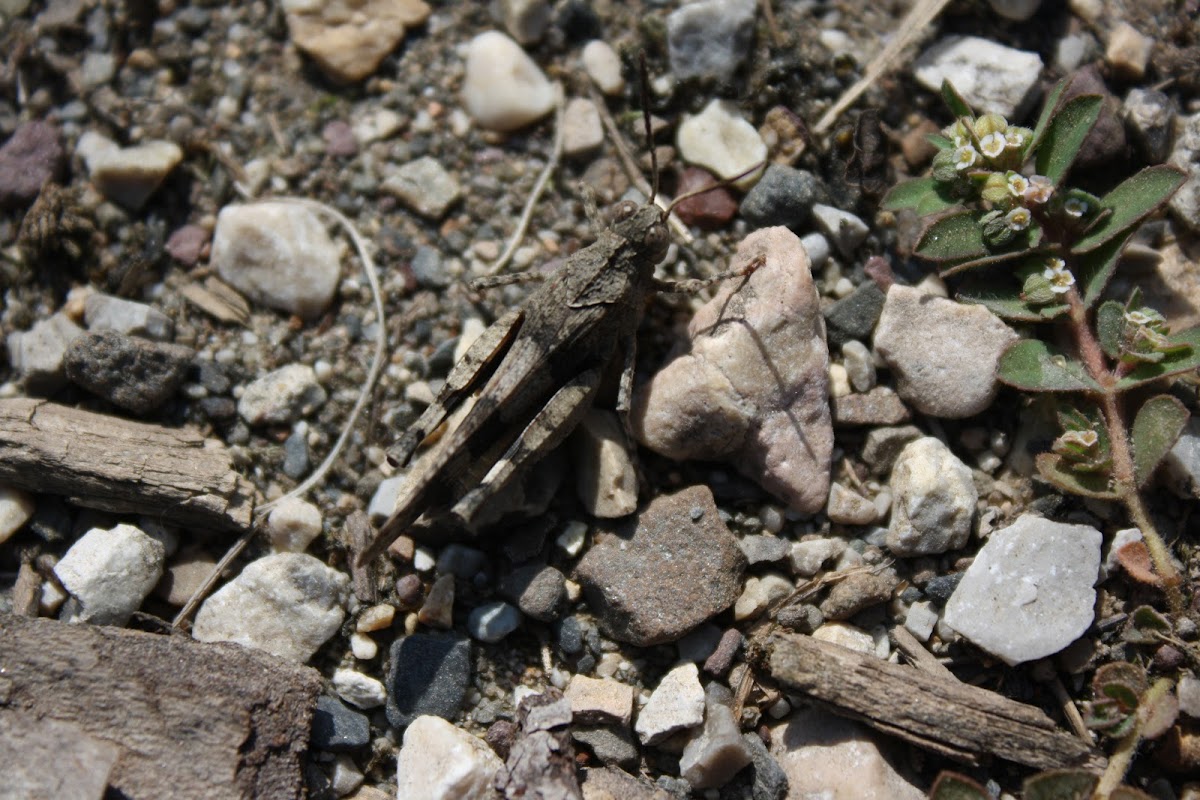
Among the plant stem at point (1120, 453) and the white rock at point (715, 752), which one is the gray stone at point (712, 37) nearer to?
the plant stem at point (1120, 453)

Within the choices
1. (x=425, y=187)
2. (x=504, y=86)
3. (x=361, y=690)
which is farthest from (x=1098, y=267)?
(x=361, y=690)

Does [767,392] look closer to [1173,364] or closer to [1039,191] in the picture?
[1039,191]

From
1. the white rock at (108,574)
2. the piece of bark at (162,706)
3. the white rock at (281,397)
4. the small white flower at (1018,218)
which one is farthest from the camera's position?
the white rock at (281,397)

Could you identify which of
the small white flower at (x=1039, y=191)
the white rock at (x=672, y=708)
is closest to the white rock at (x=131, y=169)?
the white rock at (x=672, y=708)

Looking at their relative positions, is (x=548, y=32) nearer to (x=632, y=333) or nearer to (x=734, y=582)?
(x=632, y=333)

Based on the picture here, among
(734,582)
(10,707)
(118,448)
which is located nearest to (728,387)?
(734,582)

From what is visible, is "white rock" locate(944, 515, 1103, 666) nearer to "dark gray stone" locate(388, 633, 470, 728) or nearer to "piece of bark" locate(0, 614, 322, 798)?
"dark gray stone" locate(388, 633, 470, 728)
